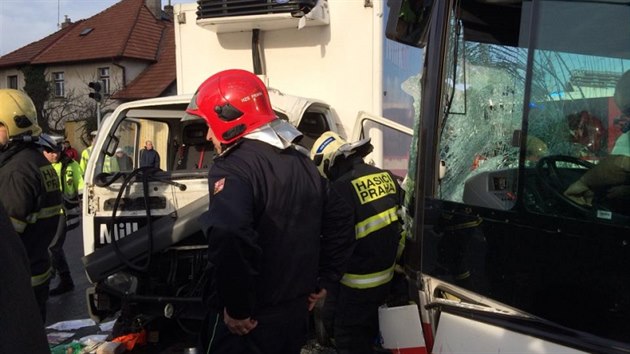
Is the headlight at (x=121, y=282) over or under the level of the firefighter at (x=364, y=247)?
under

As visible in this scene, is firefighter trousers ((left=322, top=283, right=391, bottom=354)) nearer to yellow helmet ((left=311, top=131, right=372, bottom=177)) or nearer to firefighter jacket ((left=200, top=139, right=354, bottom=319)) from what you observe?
yellow helmet ((left=311, top=131, right=372, bottom=177))

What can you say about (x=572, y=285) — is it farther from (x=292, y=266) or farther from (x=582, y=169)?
(x=292, y=266)

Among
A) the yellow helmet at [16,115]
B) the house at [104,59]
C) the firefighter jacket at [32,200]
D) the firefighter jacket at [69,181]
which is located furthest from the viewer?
the house at [104,59]

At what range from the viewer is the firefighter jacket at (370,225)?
3.56 metres

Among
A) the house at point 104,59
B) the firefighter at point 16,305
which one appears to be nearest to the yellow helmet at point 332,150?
the firefighter at point 16,305

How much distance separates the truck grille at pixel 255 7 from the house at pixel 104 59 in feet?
74.5

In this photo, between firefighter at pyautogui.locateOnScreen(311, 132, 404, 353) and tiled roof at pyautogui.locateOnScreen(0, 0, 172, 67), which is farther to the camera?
tiled roof at pyautogui.locateOnScreen(0, 0, 172, 67)

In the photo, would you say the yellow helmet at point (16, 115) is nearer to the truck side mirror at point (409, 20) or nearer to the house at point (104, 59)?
the truck side mirror at point (409, 20)

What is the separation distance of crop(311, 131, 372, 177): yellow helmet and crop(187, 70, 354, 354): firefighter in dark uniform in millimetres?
1053

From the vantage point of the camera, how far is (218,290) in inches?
88.7

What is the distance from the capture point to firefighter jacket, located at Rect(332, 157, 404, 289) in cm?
356

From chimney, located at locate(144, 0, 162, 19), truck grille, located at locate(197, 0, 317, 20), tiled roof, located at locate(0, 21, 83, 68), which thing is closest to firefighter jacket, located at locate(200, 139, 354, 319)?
truck grille, located at locate(197, 0, 317, 20)

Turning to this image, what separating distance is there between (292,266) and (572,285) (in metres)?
1.14

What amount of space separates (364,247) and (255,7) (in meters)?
2.73
